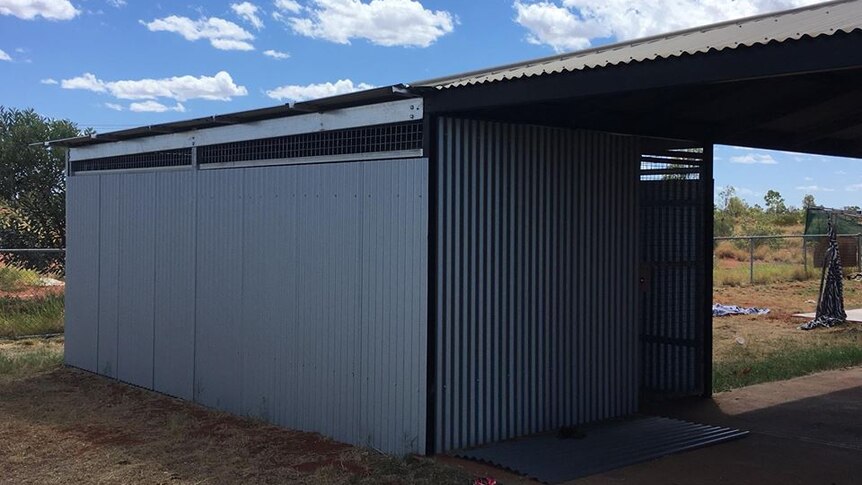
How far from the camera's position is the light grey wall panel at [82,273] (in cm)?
1041

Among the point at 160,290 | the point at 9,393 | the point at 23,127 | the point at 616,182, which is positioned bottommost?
the point at 9,393

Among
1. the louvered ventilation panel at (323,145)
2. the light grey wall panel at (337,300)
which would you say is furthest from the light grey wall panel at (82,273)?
the light grey wall panel at (337,300)

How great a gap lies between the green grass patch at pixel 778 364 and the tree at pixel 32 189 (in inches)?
607

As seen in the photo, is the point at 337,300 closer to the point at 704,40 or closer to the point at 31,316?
the point at 704,40

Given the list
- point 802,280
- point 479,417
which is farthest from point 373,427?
point 802,280

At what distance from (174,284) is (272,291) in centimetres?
185

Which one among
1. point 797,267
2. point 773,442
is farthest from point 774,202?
point 773,442

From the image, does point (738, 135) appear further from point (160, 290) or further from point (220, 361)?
point (160, 290)

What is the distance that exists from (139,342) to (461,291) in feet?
15.7

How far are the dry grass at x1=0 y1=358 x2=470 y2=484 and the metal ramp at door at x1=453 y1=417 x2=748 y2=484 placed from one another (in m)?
A: 0.51

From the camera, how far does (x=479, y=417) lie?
642 cm

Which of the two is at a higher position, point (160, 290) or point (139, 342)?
point (160, 290)

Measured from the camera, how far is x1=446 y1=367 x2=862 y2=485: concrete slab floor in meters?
5.80

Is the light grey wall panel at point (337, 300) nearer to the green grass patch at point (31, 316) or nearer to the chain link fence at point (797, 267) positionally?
the green grass patch at point (31, 316)
